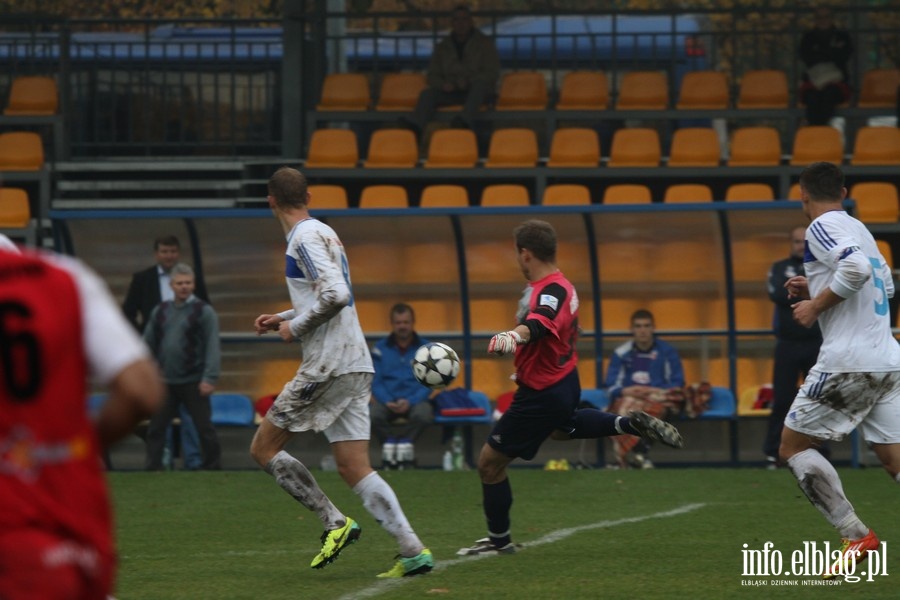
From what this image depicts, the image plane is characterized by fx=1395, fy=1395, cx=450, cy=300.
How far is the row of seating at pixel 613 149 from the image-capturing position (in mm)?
17656

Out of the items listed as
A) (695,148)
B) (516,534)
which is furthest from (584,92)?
(516,534)

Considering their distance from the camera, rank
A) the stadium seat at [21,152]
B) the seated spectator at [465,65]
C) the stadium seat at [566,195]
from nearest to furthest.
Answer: the stadium seat at [566,195] < the seated spectator at [465,65] < the stadium seat at [21,152]

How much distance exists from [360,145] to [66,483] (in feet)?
58.6

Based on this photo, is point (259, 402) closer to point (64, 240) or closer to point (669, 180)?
point (64, 240)

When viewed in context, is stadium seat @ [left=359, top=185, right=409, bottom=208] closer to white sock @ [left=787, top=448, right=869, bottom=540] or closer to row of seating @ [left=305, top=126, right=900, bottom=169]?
row of seating @ [left=305, top=126, right=900, bottom=169]

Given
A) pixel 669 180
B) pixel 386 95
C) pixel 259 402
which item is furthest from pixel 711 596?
pixel 386 95

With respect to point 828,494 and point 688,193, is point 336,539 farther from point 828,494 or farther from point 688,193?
point 688,193

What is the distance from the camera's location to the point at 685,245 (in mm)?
13945

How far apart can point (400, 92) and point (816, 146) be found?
5.75m

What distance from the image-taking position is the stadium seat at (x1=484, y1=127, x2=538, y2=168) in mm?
17922

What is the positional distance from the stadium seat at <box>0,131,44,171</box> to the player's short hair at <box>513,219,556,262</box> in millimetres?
12819

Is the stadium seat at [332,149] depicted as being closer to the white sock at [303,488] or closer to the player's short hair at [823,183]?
the white sock at [303,488]

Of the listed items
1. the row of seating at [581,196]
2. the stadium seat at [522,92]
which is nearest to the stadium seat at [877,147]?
the row of seating at [581,196]

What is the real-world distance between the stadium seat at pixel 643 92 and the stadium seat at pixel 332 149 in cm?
375
